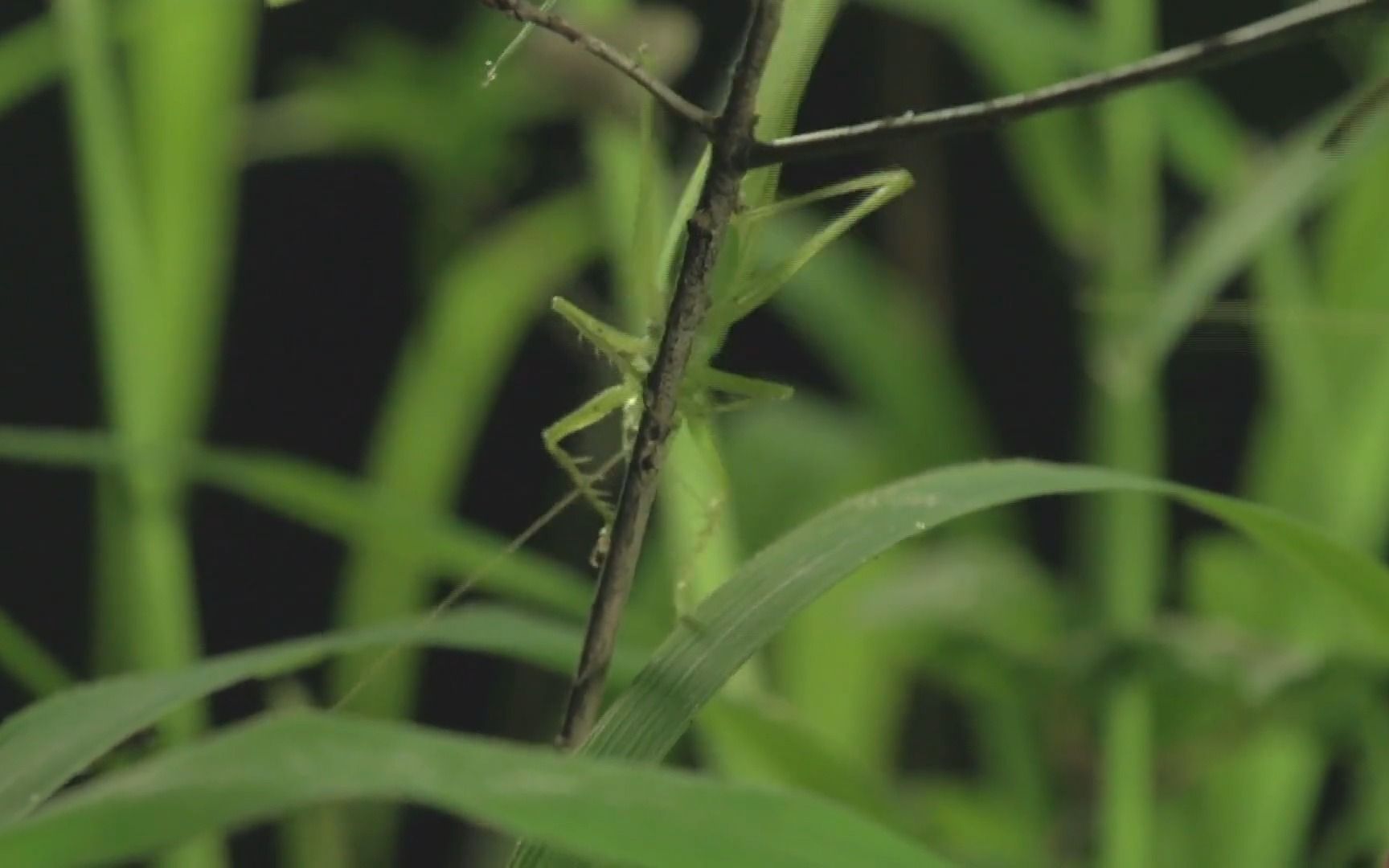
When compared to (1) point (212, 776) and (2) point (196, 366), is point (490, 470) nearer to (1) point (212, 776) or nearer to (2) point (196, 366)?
(2) point (196, 366)

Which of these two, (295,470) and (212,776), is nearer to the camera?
(212,776)

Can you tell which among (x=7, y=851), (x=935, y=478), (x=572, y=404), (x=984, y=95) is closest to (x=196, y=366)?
(x=572, y=404)

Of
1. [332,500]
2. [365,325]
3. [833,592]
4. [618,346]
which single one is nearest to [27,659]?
[332,500]

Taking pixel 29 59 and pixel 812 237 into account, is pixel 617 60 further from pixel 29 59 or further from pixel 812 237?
pixel 29 59

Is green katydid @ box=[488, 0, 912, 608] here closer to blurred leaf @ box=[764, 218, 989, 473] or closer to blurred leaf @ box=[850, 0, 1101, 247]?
blurred leaf @ box=[850, 0, 1101, 247]

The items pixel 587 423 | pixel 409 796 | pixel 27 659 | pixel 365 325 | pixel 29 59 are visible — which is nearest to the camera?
pixel 409 796

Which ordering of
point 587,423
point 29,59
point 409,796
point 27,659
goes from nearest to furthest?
point 409,796
point 587,423
point 27,659
point 29,59

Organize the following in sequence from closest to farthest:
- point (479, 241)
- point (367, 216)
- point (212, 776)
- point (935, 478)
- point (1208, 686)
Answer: point (212, 776), point (935, 478), point (1208, 686), point (479, 241), point (367, 216)

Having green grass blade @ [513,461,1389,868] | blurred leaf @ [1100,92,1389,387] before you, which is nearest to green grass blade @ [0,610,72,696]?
green grass blade @ [513,461,1389,868]
